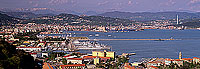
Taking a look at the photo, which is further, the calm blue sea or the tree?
the calm blue sea

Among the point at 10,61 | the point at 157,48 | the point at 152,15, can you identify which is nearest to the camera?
the point at 10,61

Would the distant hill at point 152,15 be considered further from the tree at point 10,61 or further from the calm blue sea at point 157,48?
the tree at point 10,61

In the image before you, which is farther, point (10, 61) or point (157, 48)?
point (157, 48)

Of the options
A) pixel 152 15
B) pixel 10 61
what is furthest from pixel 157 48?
pixel 152 15

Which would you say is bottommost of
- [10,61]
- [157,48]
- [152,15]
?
[152,15]

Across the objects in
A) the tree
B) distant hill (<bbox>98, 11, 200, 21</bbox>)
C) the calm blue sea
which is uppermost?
the tree

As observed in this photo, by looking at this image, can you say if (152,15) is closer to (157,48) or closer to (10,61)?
(157,48)

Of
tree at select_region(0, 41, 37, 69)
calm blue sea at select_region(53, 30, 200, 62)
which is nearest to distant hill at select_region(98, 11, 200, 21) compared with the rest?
calm blue sea at select_region(53, 30, 200, 62)

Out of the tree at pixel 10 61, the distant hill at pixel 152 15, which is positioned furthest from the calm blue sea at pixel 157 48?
the distant hill at pixel 152 15

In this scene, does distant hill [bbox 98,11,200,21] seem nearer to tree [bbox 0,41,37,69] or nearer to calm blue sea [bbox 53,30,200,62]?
calm blue sea [bbox 53,30,200,62]

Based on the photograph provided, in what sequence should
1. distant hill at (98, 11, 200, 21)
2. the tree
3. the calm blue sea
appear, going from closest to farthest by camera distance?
the tree → the calm blue sea → distant hill at (98, 11, 200, 21)

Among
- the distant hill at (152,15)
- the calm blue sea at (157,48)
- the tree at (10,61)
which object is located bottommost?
the distant hill at (152,15)

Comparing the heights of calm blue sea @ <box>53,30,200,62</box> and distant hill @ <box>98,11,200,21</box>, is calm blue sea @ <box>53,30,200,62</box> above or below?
above

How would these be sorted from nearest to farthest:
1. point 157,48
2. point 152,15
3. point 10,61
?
point 10,61
point 157,48
point 152,15
